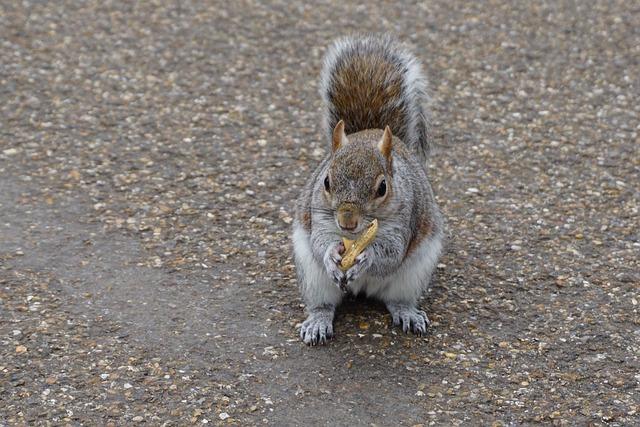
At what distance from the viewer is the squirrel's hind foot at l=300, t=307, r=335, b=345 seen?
12.5 ft

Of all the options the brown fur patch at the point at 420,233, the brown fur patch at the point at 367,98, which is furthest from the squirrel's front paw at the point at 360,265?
the brown fur patch at the point at 367,98

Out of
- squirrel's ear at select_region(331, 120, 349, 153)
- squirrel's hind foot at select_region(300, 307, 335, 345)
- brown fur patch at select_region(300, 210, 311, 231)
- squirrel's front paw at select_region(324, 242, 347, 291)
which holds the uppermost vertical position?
squirrel's ear at select_region(331, 120, 349, 153)

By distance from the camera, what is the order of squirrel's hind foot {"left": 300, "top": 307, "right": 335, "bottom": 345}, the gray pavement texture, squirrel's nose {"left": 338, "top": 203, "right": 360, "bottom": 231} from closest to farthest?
squirrel's nose {"left": 338, "top": 203, "right": 360, "bottom": 231} < the gray pavement texture < squirrel's hind foot {"left": 300, "top": 307, "right": 335, "bottom": 345}

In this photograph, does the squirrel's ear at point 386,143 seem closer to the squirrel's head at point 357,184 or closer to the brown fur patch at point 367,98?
the squirrel's head at point 357,184

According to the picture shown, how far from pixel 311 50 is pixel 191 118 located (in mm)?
1159

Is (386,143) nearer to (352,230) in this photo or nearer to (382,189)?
(382,189)

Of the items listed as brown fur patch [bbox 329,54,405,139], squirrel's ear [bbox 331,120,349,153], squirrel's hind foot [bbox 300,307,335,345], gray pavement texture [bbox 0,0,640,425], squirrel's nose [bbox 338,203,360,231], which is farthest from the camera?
brown fur patch [bbox 329,54,405,139]

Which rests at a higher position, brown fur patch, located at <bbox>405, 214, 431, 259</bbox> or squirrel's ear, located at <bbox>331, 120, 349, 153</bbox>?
squirrel's ear, located at <bbox>331, 120, 349, 153</bbox>

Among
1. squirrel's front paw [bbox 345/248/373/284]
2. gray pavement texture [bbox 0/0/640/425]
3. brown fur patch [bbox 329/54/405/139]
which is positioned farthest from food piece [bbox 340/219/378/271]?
brown fur patch [bbox 329/54/405/139]

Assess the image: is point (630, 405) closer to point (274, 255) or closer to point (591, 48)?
point (274, 255)

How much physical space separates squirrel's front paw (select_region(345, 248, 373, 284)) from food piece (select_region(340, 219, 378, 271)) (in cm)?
1

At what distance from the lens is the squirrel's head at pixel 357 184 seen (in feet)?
11.3

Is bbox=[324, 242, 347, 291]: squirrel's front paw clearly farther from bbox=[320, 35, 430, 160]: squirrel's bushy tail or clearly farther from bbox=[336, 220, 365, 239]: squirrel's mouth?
bbox=[320, 35, 430, 160]: squirrel's bushy tail

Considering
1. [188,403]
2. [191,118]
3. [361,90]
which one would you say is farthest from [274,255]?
[191,118]
